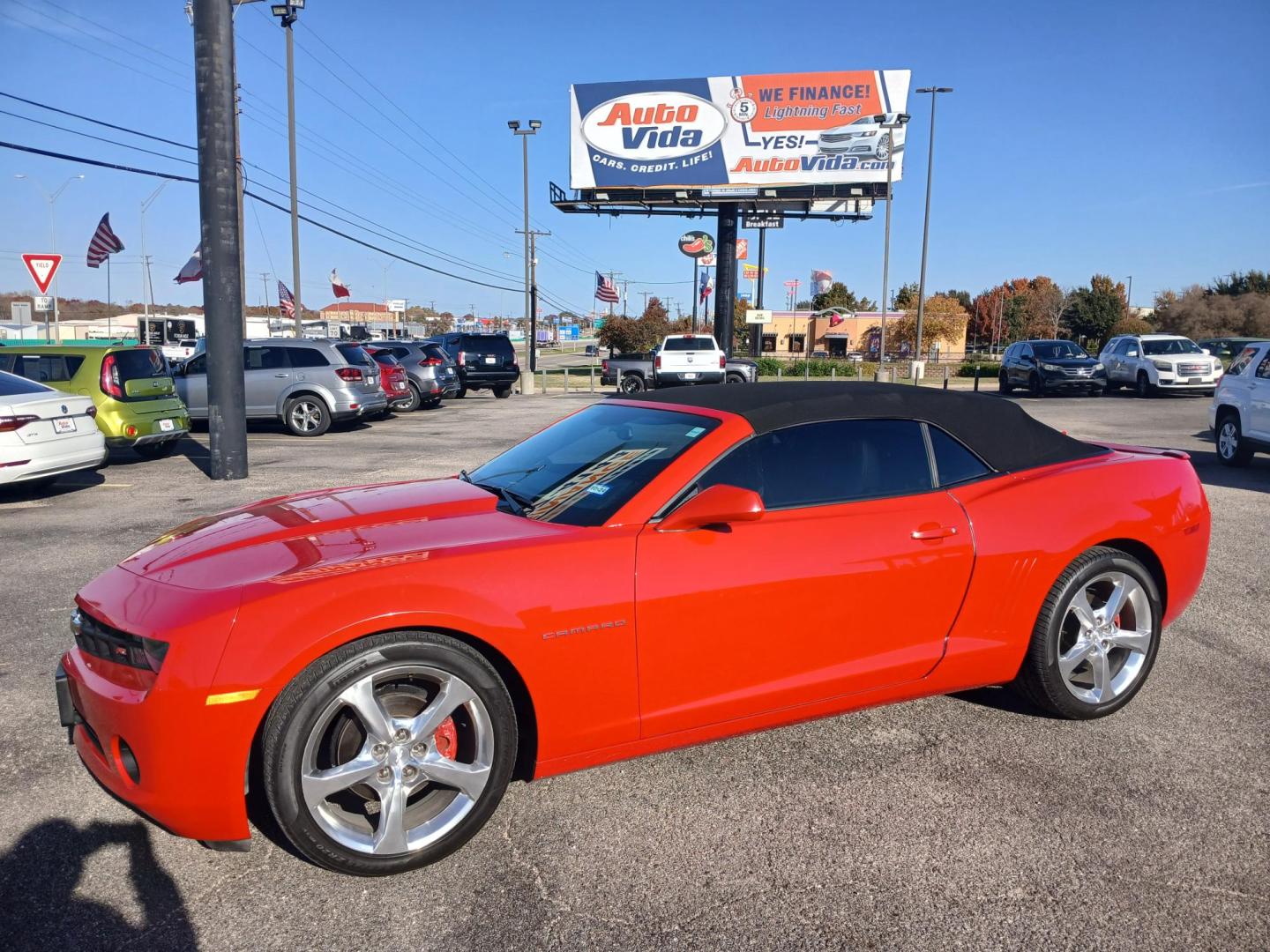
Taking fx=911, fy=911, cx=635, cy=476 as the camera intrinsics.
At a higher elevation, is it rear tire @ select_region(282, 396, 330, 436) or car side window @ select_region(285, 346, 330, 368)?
car side window @ select_region(285, 346, 330, 368)

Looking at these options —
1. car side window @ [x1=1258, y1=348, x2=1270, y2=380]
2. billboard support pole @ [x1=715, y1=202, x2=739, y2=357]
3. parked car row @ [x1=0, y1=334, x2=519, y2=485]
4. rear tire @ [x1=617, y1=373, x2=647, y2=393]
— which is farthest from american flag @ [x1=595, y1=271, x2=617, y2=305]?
car side window @ [x1=1258, y1=348, x2=1270, y2=380]

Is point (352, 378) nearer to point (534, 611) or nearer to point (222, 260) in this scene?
point (222, 260)

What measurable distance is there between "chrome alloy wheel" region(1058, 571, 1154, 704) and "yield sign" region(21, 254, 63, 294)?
69.2 feet

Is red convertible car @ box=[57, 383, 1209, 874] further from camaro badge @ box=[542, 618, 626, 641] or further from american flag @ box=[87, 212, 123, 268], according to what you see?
american flag @ box=[87, 212, 123, 268]

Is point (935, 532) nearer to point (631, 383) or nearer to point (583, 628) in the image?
point (583, 628)

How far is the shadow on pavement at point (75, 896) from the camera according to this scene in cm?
255

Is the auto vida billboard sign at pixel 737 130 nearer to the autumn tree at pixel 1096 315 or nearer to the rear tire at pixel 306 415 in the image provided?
the rear tire at pixel 306 415

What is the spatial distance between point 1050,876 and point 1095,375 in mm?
27844

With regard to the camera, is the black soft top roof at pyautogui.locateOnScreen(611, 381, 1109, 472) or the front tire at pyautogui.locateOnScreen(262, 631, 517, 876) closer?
the front tire at pyautogui.locateOnScreen(262, 631, 517, 876)

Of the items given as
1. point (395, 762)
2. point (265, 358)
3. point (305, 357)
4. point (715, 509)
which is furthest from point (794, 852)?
point (265, 358)

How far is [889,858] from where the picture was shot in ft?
9.84

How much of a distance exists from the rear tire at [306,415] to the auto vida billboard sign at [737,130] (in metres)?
29.4

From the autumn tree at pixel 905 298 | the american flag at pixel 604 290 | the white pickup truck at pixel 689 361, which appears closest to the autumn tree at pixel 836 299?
the autumn tree at pixel 905 298

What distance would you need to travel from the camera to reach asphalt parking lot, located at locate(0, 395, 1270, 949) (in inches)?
103
